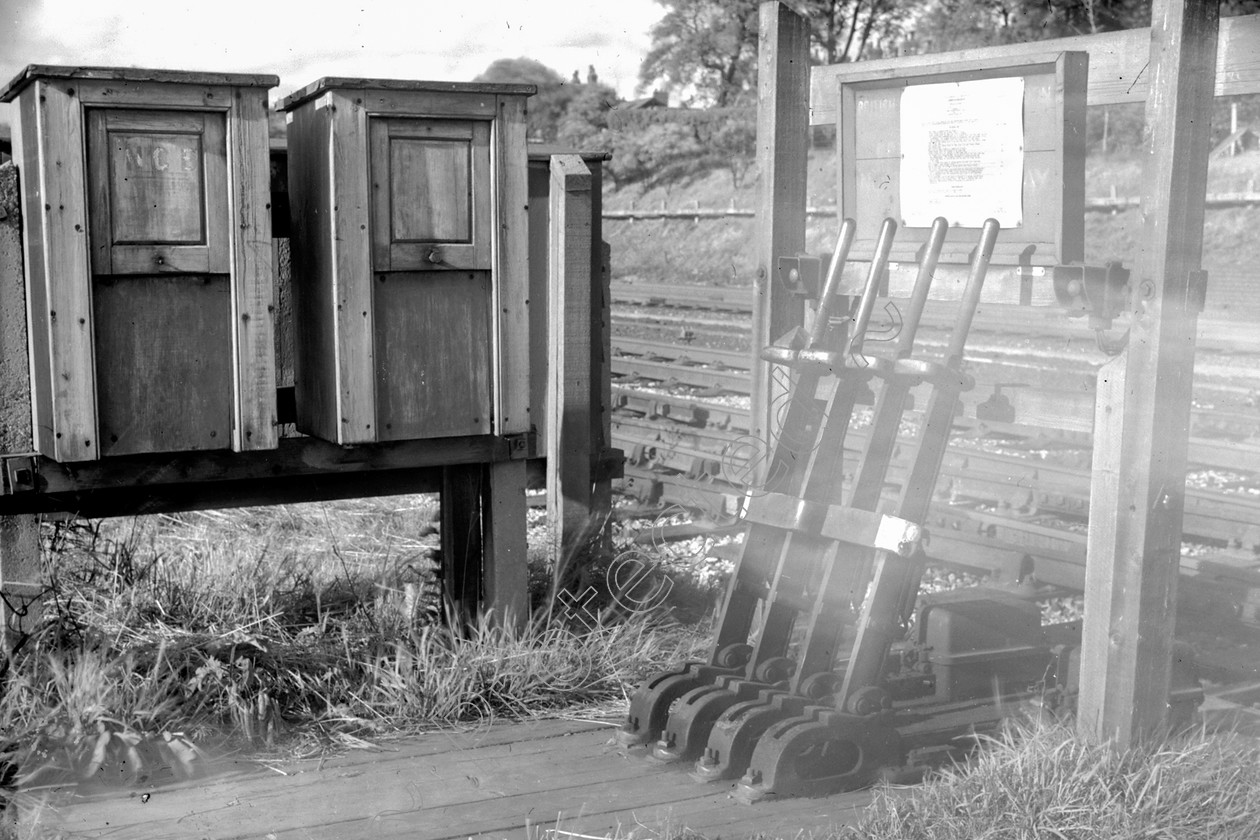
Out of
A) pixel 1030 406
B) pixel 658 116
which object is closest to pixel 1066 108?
pixel 1030 406

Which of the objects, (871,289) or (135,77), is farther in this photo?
(871,289)

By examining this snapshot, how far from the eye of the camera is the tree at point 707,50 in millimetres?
48156

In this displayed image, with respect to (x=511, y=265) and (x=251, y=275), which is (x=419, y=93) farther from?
(x=251, y=275)

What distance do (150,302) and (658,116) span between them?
46.5 metres

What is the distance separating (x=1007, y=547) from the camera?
675 cm

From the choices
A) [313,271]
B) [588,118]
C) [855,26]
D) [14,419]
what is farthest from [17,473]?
[588,118]

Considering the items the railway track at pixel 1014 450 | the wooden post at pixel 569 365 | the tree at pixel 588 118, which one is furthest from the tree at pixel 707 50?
the wooden post at pixel 569 365

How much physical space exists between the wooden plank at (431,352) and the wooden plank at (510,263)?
0.18ft

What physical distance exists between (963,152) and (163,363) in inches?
111

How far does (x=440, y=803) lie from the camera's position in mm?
4078

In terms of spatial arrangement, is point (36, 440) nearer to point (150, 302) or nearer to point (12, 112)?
point (150, 302)

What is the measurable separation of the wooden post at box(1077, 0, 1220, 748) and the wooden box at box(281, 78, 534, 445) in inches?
83.1

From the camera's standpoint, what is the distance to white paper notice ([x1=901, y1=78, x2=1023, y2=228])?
4.49m

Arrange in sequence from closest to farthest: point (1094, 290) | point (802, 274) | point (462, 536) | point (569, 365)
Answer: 1. point (1094, 290)
2. point (802, 274)
3. point (462, 536)
4. point (569, 365)
